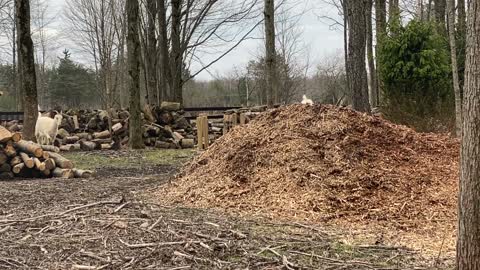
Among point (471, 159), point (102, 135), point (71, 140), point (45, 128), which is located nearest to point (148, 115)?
point (102, 135)

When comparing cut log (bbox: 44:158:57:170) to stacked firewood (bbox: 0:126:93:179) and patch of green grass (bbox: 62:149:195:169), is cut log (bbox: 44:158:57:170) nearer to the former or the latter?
stacked firewood (bbox: 0:126:93:179)

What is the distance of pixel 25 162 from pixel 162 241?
5403mm

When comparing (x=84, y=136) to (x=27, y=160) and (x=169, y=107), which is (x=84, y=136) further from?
(x=27, y=160)

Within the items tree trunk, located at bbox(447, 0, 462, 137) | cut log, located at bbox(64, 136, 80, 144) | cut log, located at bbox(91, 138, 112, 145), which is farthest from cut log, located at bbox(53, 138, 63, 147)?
tree trunk, located at bbox(447, 0, 462, 137)

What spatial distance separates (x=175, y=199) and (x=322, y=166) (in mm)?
1784

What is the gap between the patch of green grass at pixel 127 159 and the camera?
35.1ft

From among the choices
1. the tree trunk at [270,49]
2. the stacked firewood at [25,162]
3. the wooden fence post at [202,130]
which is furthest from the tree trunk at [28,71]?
the tree trunk at [270,49]

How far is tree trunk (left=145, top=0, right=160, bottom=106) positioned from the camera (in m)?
22.7

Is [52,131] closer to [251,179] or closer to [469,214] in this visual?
[251,179]

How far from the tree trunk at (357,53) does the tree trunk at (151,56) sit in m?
12.5

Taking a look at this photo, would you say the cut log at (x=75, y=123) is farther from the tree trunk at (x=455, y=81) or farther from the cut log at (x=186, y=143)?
the tree trunk at (x=455, y=81)

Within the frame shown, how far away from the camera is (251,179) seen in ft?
20.1

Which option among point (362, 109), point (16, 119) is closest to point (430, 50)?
point (362, 109)

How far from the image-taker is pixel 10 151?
8586mm
